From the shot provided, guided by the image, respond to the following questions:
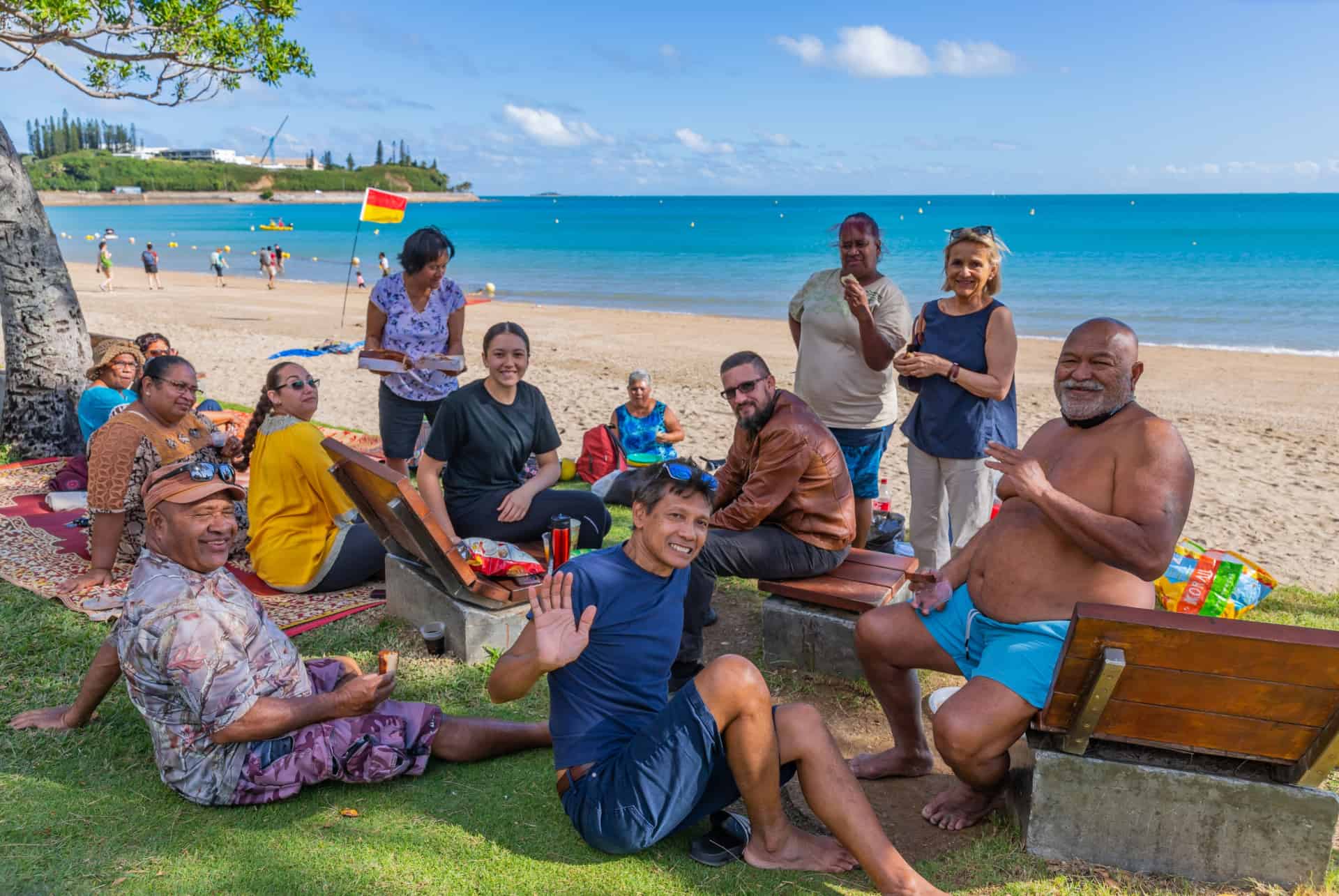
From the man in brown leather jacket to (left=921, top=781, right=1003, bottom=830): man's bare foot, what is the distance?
1.38 meters

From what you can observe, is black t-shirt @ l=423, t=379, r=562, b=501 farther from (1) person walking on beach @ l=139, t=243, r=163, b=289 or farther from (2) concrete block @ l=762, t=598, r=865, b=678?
(1) person walking on beach @ l=139, t=243, r=163, b=289

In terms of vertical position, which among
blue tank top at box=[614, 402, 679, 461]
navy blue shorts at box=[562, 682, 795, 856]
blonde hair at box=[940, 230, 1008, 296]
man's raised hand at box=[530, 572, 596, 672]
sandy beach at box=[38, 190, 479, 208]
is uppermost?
sandy beach at box=[38, 190, 479, 208]

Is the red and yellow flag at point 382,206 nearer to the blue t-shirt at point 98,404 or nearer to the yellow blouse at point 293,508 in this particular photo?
the blue t-shirt at point 98,404

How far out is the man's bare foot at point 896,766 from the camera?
3771mm

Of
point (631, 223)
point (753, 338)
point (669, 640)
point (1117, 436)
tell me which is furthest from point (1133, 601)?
point (631, 223)

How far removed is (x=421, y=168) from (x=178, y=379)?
681 ft

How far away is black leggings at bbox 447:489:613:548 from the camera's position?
518cm

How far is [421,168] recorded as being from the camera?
198m

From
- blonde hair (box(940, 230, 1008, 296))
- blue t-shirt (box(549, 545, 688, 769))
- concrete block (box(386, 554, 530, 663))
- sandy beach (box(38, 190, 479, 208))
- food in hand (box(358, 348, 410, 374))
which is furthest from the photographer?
sandy beach (box(38, 190, 479, 208))

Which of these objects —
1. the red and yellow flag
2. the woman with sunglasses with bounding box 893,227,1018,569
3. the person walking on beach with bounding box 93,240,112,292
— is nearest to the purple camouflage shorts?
the woman with sunglasses with bounding box 893,227,1018,569

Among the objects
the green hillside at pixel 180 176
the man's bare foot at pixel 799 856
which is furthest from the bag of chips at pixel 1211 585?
the green hillside at pixel 180 176

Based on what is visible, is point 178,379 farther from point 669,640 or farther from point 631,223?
point 631,223

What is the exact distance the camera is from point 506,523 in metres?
5.15

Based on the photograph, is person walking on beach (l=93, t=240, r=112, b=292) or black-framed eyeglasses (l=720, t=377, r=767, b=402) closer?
black-framed eyeglasses (l=720, t=377, r=767, b=402)
